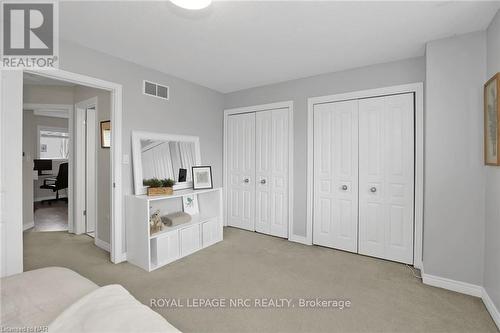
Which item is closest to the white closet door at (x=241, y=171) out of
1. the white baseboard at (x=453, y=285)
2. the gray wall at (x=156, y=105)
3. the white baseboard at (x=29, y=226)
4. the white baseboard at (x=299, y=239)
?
the gray wall at (x=156, y=105)

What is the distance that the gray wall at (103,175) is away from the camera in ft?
11.4

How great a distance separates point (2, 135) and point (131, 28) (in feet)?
4.65

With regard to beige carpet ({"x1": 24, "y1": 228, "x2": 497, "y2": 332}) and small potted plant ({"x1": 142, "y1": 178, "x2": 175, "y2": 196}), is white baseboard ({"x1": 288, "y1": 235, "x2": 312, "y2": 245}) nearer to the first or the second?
beige carpet ({"x1": 24, "y1": 228, "x2": 497, "y2": 332})

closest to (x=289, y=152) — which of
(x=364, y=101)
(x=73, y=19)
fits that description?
(x=364, y=101)

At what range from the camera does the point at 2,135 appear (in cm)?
A: 206

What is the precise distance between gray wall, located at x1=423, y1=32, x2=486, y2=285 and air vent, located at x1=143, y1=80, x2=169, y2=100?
3160 mm

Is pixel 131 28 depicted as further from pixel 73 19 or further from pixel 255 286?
pixel 255 286

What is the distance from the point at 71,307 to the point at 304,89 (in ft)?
11.5

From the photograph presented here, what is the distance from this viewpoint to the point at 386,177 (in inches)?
121

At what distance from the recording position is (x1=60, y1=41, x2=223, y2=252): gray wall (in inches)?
107

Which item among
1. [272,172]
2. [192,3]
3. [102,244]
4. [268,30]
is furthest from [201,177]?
[192,3]

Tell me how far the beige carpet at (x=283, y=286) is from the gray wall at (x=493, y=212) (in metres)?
0.25

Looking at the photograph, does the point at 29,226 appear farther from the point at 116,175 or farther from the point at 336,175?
the point at 336,175

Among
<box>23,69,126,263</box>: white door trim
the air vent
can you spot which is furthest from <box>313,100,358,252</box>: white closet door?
<box>23,69,126,263</box>: white door trim
